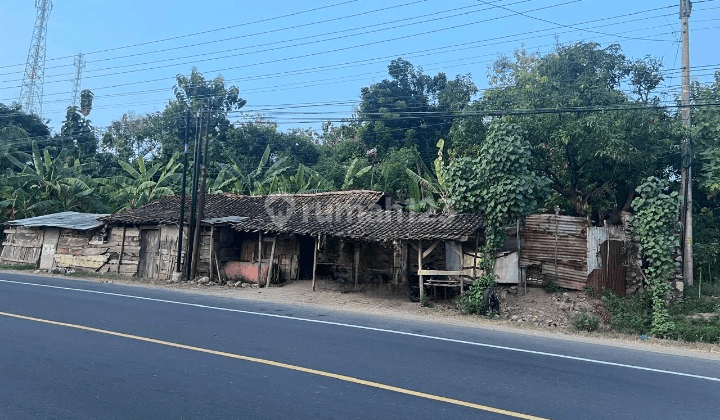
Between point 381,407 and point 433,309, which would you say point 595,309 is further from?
point 381,407

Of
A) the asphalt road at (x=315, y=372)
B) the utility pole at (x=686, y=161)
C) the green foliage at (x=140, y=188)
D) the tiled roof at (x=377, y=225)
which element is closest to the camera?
the asphalt road at (x=315, y=372)

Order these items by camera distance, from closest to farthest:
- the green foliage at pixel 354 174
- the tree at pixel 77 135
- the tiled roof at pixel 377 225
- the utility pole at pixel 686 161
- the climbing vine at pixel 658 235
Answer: the climbing vine at pixel 658 235, the utility pole at pixel 686 161, the tiled roof at pixel 377 225, the green foliage at pixel 354 174, the tree at pixel 77 135

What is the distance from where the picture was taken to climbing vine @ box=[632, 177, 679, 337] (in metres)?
14.6

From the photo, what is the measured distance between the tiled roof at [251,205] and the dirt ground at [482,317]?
290 cm

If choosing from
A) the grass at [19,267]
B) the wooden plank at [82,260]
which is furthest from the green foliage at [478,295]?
the grass at [19,267]

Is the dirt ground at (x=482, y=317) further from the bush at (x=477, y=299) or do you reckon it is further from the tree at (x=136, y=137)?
the tree at (x=136, y=137)

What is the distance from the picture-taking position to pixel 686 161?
16.2m

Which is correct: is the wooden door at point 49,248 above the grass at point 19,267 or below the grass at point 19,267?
above

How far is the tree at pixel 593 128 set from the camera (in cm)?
1747

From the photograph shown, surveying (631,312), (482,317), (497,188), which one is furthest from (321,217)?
(631,312)

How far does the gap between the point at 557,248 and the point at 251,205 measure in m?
12.3

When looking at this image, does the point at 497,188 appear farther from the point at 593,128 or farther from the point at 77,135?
the point at 77,135

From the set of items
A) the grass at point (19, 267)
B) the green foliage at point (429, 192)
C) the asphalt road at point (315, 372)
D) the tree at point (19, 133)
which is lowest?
the grass at point (19, 267)

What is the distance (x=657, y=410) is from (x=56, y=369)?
6.87 m
